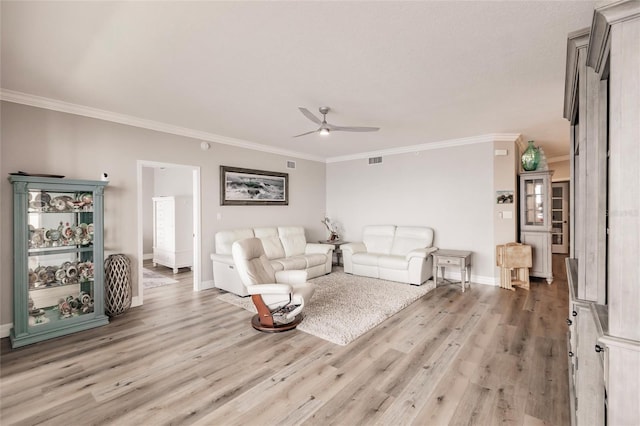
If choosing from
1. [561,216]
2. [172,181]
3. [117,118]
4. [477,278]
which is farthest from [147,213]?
[561,216]

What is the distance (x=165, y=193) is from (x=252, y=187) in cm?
334

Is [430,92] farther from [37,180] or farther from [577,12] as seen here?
[37,180]

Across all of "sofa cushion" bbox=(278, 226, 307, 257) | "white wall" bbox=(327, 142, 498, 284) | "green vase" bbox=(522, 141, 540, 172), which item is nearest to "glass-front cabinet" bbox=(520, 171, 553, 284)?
"green vase" bbox=(522, 141, 540, 172)

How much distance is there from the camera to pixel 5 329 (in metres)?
3.19

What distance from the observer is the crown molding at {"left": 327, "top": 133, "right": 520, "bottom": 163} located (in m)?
5.06

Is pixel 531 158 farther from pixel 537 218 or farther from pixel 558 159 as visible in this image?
pixel 558 159

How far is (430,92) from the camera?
10.7 ft

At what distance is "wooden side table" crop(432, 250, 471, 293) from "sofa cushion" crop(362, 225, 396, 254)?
1.05 metres

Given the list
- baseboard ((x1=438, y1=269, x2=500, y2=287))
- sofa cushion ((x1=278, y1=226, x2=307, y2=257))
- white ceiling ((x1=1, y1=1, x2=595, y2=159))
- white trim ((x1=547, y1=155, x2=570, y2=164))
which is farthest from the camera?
white trim ((x1=547, y1=155, x2=570, y2=164))

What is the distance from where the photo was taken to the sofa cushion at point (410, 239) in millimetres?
5609

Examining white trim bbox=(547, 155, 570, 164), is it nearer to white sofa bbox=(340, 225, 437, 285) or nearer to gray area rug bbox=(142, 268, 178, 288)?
white sofa bbox=(340, 225, 437, 285)

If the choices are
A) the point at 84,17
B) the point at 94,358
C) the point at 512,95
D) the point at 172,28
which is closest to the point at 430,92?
the point at 512,95

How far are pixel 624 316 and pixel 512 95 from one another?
299 centimetres

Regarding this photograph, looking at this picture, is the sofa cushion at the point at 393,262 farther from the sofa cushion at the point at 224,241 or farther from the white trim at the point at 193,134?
the sofa cushion at the point at 224,241
